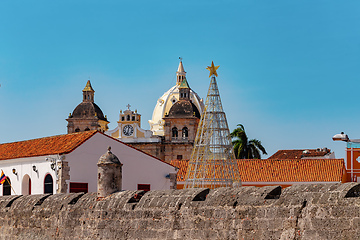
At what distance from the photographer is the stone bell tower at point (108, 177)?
1289cm

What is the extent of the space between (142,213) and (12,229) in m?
4.58

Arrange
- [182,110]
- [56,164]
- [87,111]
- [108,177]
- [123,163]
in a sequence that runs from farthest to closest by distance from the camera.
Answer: [87,111], [182,110], [123,163], [56,164], [108,177]

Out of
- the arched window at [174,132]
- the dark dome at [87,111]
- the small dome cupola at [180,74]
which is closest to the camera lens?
the arched window at [174,132]

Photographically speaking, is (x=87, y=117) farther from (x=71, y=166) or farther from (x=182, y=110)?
(x=71, y=166)

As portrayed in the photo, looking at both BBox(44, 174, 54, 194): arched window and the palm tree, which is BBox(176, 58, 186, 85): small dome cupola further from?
BBox(44, 174, 54, 194): arched window

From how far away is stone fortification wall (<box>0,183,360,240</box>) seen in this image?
8602mm

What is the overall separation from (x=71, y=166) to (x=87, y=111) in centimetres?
7716

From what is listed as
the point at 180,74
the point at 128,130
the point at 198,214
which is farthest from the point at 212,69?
the point at 180,74

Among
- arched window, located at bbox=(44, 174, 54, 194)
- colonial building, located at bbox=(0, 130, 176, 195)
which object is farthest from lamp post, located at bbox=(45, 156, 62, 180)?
arched window, located at bbox=(44, 174, 54, 194)

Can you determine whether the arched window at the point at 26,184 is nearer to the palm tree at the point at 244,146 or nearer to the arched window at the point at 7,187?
the arched window at the point at 7,187

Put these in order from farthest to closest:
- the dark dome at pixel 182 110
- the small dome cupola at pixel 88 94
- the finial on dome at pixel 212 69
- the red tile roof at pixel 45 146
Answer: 1. the small dome cupola at pixel 88 94
2. the dark dome at pixel 182 110
3. the finial on dome at pixel 212 69
4. the red tile roof at pixel 45 146

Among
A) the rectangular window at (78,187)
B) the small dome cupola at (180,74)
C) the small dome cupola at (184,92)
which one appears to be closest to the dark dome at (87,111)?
the small dome cupola at (184,92)

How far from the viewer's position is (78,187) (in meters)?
27.9

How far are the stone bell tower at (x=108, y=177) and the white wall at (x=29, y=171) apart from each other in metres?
14.6
